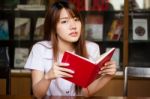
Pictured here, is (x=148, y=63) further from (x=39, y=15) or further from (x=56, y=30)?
(x=56, y=30)

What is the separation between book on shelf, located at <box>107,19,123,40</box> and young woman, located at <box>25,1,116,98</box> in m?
1.61

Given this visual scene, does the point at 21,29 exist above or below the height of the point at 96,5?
below

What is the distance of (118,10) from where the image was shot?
145 inches

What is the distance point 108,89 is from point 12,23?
1207 millimetres

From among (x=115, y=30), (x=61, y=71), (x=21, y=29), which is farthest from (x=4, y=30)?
(x=61, y=71)

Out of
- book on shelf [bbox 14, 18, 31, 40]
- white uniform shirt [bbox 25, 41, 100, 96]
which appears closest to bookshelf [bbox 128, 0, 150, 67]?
book on shelf [bbox 14, 18, 31, 40]

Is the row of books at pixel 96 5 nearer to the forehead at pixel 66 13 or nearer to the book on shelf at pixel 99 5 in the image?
the book on shelf at pixel 99 5

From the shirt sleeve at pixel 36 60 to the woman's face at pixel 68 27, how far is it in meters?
0.16

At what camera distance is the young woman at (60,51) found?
1.89 meters

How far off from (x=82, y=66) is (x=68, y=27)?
306 millimetres

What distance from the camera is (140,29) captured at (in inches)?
146

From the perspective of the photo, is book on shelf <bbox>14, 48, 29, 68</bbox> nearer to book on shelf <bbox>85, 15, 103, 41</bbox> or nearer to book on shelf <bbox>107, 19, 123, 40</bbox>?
book on shelf <bbox>85, 15, 103, 41</bbox>

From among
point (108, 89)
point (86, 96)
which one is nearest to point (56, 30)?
point (86, 96)

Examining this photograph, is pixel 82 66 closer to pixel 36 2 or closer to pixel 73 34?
pixel 73 34
